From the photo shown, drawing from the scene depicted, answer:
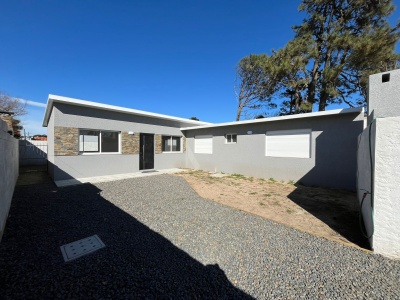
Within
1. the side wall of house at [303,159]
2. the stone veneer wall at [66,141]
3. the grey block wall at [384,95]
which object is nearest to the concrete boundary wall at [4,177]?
the stone veneer wall at [66,141]

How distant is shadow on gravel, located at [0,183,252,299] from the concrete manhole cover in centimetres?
8

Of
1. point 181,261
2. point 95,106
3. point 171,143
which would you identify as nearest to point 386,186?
point 181,261

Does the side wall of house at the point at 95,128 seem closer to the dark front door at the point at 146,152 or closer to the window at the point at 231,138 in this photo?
the dark front door at the point at 146,152

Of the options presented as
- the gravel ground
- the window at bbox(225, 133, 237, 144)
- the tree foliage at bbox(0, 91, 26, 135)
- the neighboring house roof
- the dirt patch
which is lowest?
the dirt patch

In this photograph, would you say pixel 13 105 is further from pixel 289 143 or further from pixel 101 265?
pixel 289 143

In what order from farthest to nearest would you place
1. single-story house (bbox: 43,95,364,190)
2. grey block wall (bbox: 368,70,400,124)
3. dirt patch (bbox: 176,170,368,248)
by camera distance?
single-story house (bbox: 43,95,364,190), grey block wall (bbox: 368,70,400,124), dirt patch (bbox: 176,170,368,248)

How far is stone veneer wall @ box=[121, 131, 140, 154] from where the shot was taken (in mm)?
9148

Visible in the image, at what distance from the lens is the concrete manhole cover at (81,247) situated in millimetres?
2451

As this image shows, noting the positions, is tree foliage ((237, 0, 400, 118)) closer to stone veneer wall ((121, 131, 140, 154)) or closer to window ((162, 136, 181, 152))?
window ((162, 136, 181, 152))

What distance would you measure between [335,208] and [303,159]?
319 centimetres

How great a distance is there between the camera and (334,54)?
37.5 ft

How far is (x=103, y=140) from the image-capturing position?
8.61 metres

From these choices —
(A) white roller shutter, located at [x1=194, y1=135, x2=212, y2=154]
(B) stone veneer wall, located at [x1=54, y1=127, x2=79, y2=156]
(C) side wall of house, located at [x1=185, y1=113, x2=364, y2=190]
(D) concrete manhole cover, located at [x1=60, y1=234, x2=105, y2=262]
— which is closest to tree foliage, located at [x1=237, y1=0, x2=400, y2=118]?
(C) side wall of house, located at [x1=185, y1=113, x2=364, y2=190]

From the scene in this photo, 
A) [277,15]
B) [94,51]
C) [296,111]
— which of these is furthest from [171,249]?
[296,111]
